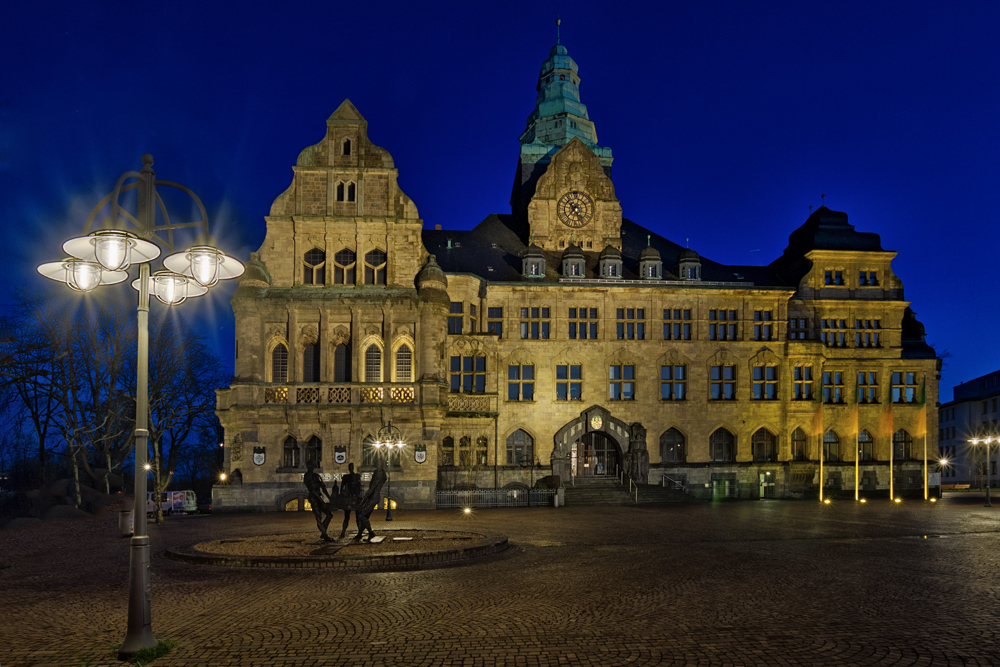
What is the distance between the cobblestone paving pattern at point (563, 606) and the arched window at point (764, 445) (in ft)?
82.2

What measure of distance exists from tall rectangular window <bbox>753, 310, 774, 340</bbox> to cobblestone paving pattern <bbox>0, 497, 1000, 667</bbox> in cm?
2618

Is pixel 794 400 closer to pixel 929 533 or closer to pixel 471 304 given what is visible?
pixel 471 304

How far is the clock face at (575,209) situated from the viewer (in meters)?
49.7

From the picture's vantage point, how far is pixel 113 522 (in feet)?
106

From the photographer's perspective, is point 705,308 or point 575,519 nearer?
point 575,519

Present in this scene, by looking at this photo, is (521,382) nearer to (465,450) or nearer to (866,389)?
(465,450)

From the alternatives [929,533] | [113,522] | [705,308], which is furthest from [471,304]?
[929,533]

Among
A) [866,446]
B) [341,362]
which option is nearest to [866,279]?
[866,446]

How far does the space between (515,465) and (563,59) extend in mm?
33259

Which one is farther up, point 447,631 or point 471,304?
point 471,304

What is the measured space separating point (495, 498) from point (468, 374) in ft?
29.6

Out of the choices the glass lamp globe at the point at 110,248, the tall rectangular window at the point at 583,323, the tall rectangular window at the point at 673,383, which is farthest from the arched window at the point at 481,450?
the glass lamp globe at the point at 110,248

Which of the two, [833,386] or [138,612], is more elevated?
[833,386]

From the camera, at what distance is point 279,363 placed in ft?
130
